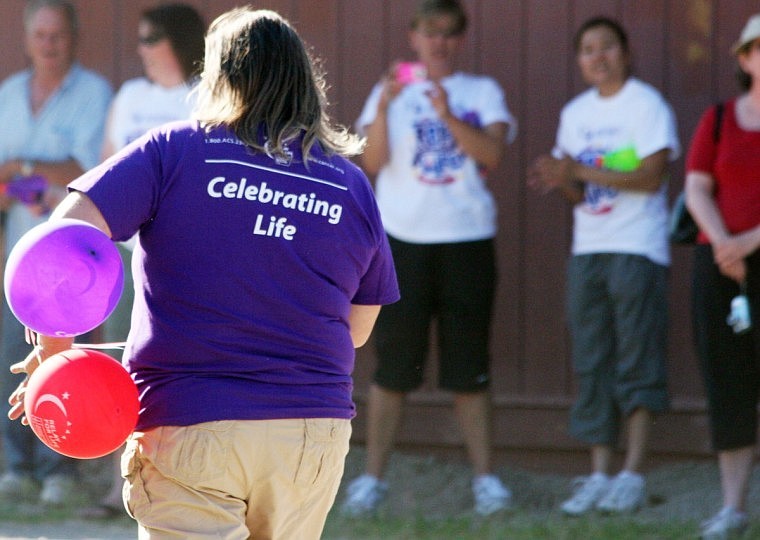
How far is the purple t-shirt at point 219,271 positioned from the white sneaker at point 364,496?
2.99 metres

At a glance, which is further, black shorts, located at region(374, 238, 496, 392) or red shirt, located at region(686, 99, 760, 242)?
black shorts, located at region(374, 238, 496, 392)

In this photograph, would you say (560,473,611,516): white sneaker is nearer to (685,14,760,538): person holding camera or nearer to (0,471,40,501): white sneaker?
(685,14,760,538): person holding camera

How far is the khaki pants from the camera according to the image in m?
2.64

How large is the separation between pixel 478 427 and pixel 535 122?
1.65 meters

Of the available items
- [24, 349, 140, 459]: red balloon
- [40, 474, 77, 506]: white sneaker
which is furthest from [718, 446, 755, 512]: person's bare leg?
[24, 349, 140, 459]: red balloon

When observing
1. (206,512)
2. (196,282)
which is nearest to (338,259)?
(196,282)

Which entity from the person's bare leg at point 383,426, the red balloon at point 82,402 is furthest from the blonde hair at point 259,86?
the person's bare leg at point 383,426

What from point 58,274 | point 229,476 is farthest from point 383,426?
point 58,274

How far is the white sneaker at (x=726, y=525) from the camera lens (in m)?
5.06

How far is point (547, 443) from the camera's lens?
6.37 m

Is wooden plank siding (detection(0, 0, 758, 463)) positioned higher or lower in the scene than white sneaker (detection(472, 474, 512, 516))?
higher

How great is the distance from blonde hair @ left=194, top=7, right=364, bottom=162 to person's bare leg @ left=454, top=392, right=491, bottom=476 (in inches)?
121

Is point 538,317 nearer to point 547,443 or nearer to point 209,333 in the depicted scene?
point 547,443

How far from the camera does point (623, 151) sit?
5.67m
